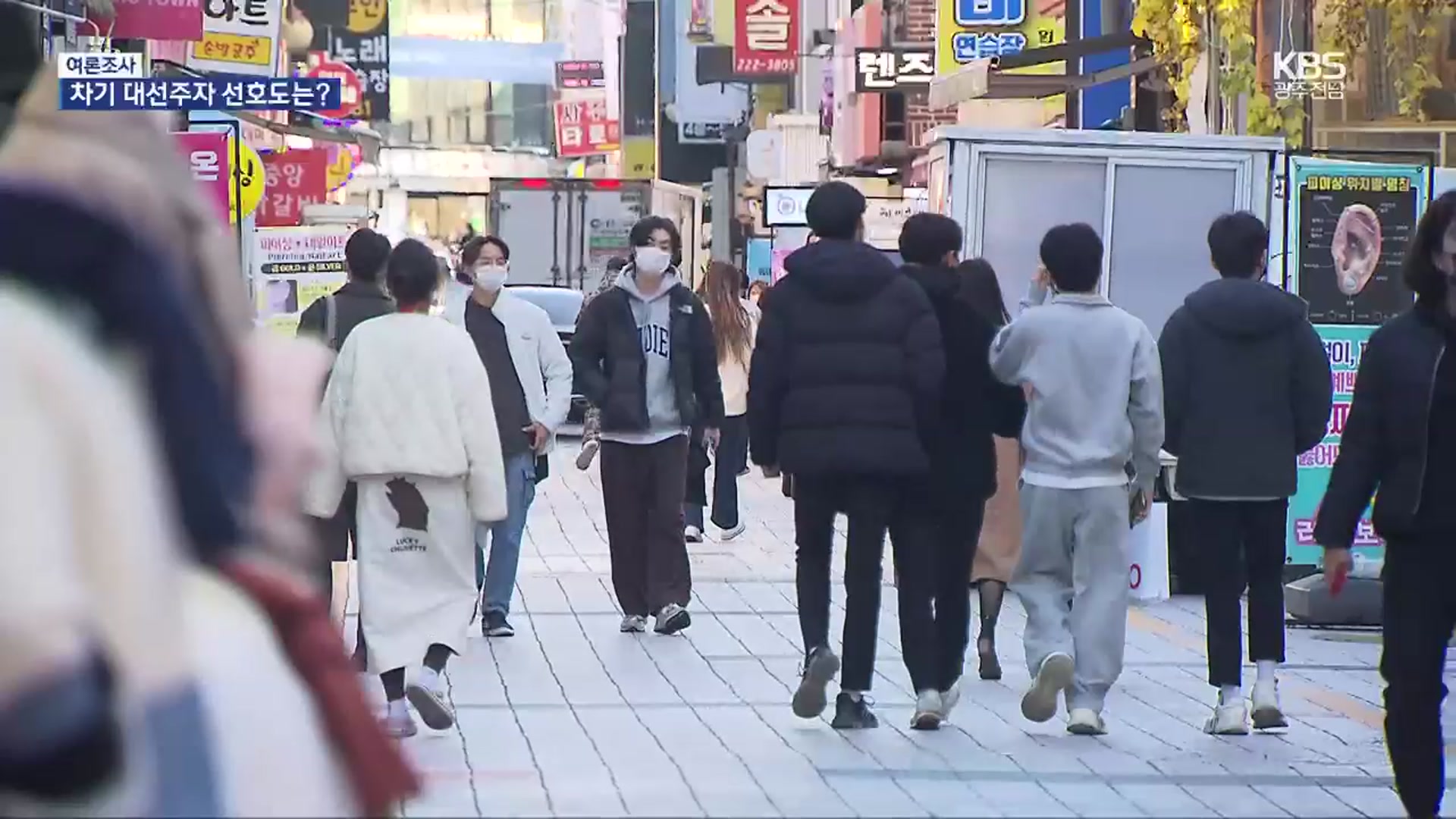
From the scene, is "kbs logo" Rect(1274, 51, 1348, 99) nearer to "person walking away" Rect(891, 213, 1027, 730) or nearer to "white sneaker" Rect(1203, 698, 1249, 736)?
"person walking away" Rect(891, 213, 1027, 730)

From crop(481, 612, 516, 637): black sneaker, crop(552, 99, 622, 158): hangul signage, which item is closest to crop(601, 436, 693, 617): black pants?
crop(481, 612, 516, 637): black sneaker

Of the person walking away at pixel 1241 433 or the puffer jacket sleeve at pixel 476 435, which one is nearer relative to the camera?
the puffer jacket sleeve at pixel 476 435

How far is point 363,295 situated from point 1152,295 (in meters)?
6.09

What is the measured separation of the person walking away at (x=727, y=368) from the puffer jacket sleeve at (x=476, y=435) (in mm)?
8106

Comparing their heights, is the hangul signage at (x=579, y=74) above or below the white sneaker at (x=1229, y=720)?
above

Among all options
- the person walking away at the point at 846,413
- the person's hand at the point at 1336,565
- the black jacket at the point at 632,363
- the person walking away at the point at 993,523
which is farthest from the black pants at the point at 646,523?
the person's hand at the point at 1336,565

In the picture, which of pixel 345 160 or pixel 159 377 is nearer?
pixel 159 377

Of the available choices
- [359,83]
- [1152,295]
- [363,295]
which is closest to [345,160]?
[359,83]

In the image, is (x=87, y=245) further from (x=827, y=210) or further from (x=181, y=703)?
(x=827, y=210)

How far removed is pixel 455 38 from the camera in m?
93.2

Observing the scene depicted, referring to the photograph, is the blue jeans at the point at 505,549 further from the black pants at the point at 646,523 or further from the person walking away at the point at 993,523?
the person walking away at the point at 993,523

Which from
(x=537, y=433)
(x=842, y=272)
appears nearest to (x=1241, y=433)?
(x=842, y=272)

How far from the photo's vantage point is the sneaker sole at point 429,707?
936cm

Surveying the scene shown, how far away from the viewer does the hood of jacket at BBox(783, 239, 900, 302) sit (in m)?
9.61
